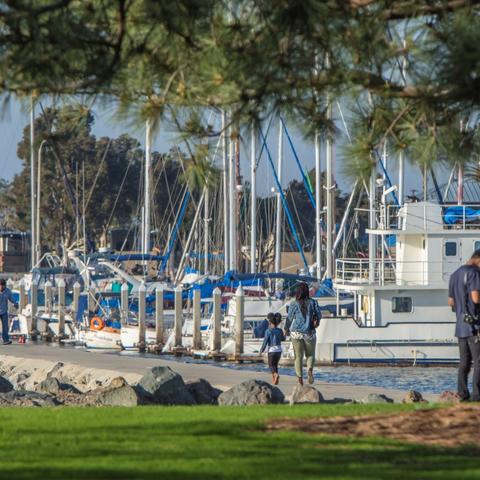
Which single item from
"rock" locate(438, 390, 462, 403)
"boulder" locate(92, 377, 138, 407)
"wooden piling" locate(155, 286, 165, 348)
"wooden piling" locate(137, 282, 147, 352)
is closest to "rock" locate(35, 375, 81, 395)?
"boulder" locate(92, 377, 138, 407)

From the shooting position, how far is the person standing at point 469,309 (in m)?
15.1

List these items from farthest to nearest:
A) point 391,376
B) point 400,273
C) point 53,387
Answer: point 400,273, point 391,376, point 53,387

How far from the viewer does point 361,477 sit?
32.0ft

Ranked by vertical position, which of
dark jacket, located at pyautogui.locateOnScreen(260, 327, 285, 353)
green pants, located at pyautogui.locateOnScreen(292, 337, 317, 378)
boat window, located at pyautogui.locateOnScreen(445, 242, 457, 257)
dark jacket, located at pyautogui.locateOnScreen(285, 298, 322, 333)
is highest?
boat window, located at pyautogui.locateOnScreen(445, 242, 457, 257)

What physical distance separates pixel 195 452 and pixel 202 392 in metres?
9.10

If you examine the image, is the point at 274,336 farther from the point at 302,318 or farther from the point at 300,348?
the point at 302,318

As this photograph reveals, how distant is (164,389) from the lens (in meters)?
18.6

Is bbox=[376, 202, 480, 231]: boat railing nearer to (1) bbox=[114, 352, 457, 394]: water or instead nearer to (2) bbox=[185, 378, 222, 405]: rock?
(1) bbox=[114, 352, 457, 394]: water

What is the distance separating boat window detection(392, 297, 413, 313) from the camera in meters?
37.3

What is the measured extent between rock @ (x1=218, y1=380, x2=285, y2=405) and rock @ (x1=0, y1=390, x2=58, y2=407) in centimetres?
253

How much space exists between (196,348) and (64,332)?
905 centimetres

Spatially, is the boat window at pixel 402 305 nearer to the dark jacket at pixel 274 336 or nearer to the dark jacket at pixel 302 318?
the dark jacket at pixel 274 336

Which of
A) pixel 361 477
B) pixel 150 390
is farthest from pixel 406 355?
pixel 361 477

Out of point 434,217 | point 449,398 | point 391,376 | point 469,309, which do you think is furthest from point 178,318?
point 469,309
